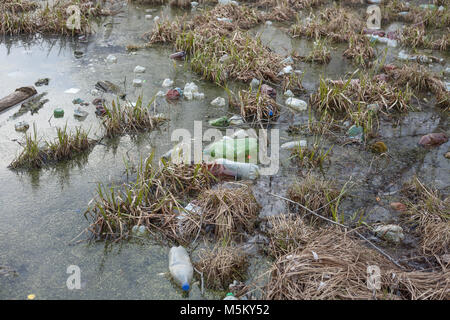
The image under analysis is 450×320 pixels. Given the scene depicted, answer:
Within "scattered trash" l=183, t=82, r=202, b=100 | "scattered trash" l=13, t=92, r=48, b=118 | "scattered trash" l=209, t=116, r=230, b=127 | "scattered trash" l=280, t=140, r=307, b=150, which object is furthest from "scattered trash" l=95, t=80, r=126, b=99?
"scattered trash" l=280, t=140, r=307, b=150

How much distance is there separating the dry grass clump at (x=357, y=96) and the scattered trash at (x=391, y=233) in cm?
162

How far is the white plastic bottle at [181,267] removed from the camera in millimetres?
2359

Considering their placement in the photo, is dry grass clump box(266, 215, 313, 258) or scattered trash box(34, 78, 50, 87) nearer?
dry grass clump box(266, 215, 313, 258)

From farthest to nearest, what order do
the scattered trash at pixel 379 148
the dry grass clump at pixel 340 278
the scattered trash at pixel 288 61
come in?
the scattered trash at pixel 288 61 < the scattered trash at pixel 379 148 < the dry grass clump at pixel 340 278

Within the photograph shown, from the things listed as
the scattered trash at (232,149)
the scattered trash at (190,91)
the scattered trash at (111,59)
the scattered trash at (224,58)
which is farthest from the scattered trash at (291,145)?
the scattered trash at (111,59)

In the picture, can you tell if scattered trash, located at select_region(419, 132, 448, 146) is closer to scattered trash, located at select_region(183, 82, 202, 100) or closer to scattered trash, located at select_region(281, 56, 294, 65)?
scattered trash, located at select_region(281, 56, 294, 65)

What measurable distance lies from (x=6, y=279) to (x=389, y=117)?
139 inches

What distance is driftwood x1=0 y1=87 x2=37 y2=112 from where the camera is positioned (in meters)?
4.02

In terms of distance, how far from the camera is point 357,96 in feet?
13.9

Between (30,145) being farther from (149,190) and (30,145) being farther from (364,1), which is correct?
(364,1)


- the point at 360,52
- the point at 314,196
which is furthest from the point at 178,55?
the point at 314,196

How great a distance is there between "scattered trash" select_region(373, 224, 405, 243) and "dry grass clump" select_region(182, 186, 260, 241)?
2.66ft

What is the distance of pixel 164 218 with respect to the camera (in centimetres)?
279

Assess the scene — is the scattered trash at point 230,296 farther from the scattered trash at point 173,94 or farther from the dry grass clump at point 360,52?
the dry grass clump at point 360,52
